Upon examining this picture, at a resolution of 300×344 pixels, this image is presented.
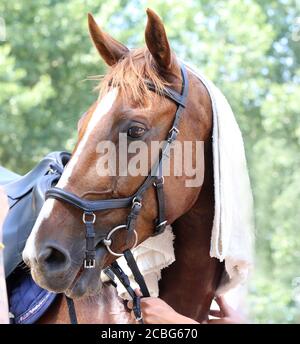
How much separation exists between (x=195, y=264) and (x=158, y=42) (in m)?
1.07

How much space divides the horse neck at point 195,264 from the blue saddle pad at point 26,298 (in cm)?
59

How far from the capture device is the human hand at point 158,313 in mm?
3131

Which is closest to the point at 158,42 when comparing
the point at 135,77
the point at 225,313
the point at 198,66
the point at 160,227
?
the point at 135,77

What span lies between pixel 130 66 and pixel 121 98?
7.3 inches

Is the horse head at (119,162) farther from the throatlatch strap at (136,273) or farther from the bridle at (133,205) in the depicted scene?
the throatlatch strap at (136,273)

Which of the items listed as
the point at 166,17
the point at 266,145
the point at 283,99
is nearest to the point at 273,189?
the point at 266,145

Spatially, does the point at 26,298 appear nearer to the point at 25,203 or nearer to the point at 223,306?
the point at 25,203

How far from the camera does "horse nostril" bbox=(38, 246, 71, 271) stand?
285cm

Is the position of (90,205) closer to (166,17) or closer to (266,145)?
(166,17)

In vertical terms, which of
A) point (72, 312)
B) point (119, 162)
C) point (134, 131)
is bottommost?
point (72, 312)

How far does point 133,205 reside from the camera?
3021mm

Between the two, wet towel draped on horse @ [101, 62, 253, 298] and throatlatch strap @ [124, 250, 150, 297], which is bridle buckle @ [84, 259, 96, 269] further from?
wet towel draped on horse @ [101, 62, 253, 298]

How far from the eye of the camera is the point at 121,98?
3.07m

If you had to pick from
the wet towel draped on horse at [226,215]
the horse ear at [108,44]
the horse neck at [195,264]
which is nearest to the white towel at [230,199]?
the wet towel draped on horse at [226,215]
